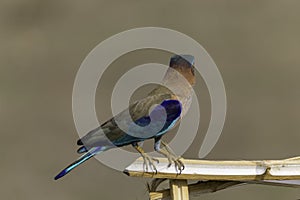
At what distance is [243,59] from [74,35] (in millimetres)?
1264

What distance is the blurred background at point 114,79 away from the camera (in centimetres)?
555

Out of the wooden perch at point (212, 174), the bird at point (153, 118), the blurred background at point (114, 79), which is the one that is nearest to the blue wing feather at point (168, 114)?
the bird at point (153, 118)

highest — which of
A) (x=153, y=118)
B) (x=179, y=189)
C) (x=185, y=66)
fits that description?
(x=185, y=66)

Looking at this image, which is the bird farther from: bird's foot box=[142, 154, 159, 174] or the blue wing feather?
bird's foot box=[142, 154, 159, 174]

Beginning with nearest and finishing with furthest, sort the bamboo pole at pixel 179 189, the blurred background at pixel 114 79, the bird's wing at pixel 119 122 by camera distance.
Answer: the bamboo pole at pixel 179 189, the bird's wing at pixel 119 122, the blurred background at pixel 114 79

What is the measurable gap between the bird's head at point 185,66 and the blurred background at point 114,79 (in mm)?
2431

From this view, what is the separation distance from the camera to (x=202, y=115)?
582 cm

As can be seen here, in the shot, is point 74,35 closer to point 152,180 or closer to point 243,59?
point 243,59

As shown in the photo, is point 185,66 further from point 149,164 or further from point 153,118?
point 149,164

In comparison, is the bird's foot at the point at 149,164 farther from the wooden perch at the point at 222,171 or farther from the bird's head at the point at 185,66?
the bird's head at the point at 185,66

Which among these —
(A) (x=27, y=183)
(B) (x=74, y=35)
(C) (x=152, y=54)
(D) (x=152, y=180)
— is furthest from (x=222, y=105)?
(B) (x=74, y=35)

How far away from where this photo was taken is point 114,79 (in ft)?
20.8

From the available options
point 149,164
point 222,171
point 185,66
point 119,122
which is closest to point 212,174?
point 222,171

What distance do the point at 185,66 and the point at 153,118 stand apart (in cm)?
17
